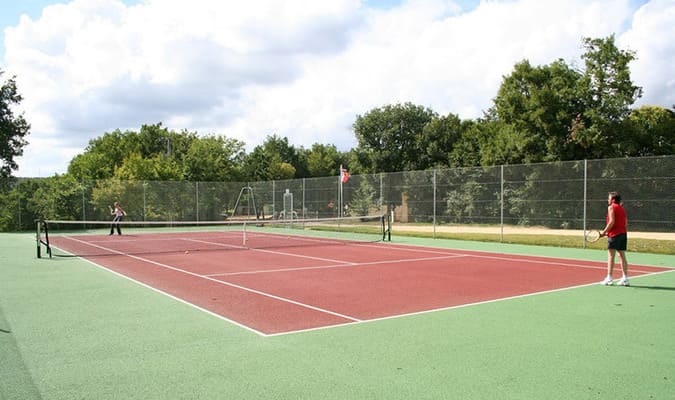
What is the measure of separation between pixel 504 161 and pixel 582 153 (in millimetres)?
4587

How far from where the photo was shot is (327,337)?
253 inches

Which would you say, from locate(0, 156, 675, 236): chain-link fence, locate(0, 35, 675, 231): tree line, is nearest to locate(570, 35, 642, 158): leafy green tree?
locate(0, 35, 675, 231): tree line

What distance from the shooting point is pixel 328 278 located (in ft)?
37.2

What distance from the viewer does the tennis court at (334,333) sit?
4.76 metres

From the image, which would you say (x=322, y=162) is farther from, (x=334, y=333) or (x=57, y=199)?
(x=334, y=333)

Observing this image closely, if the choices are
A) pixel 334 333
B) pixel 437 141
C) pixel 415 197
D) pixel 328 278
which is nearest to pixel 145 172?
pixel 415 197

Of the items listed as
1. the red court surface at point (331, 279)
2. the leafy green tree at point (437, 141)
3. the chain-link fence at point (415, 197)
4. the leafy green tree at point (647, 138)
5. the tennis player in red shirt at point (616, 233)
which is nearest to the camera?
the red court surface at point (331, 279)

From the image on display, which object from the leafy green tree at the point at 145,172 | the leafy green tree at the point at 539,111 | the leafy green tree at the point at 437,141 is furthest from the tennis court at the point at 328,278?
the leafy green tree at the point at 437,141

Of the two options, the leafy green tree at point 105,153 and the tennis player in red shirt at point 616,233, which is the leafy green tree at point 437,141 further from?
the tennis player in red shirt at point 616,233

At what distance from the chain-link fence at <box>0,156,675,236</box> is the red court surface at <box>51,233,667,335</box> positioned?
493cm

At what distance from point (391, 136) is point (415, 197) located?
25.4 meters

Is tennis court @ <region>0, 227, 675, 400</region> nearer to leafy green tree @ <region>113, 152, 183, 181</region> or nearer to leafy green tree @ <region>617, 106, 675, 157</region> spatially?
leafy green tree @ <region>617, 106, 675, 157</region>

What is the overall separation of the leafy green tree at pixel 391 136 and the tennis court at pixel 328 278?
31.3 metres

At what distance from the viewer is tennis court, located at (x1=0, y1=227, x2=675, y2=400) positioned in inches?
187
